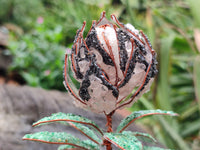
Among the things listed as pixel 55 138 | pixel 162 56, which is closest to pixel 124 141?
pixel 55 138

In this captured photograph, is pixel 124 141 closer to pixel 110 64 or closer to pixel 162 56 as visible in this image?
pixel 110 64

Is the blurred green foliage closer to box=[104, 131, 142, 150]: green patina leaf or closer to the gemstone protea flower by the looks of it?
the gemstone protea flower

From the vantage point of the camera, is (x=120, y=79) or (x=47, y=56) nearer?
(x=120, y=79)

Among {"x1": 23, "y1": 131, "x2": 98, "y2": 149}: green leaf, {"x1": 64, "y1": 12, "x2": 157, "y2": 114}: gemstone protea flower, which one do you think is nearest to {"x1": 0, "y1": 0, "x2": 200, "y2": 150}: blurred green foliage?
{"x1": 64, "y1": 12, "x2": 157, "y2": 114}: gemstone protea flower

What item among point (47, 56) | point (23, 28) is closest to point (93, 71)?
point (47, 56)

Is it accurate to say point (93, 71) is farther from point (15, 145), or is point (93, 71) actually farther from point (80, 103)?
point (15, 145)
